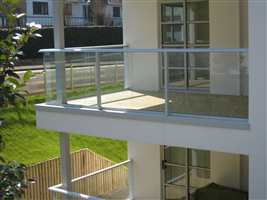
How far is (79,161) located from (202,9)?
5621 millimetres

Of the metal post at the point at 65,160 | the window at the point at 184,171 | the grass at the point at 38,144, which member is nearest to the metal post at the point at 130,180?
the window at the point at 184,171

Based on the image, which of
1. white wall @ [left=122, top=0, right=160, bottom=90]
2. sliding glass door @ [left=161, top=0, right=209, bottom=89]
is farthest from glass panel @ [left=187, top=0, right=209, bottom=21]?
white wall @ [left=122, top=0, right=160, bottom=90]

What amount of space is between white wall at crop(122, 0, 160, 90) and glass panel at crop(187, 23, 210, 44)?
77 cm

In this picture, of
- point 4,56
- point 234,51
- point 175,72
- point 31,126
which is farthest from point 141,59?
point 31,126

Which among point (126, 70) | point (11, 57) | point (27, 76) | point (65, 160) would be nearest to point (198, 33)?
A: point (126, 70)

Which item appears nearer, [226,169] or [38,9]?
[226,169]

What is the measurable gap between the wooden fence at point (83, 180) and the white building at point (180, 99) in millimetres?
425

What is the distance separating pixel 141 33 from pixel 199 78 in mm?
2590

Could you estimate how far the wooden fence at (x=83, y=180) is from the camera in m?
11.8

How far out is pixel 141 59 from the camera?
408 inches

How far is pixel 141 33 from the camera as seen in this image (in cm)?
1205

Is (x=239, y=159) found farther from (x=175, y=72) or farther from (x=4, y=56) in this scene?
(x=4, y=56)

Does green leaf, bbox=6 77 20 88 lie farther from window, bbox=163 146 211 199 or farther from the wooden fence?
window, bbox=163 146 211 199

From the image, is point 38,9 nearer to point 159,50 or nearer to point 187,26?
point 187,26
